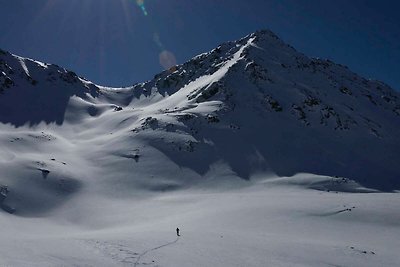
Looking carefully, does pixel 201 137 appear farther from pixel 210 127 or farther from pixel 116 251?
pixel 116 251

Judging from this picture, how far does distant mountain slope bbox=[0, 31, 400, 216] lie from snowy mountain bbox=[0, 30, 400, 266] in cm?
29

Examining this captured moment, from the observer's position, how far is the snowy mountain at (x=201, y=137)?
44594 mm

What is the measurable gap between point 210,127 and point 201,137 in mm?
4098

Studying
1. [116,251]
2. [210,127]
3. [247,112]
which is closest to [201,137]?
[210,127]

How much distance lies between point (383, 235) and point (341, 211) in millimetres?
5281

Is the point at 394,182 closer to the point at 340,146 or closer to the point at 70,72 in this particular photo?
the point at 340,146

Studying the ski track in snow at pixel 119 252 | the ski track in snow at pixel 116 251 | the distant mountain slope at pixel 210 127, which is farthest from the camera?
the distant mountain slope at pixel 210 127

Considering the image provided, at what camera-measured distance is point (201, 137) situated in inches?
2635

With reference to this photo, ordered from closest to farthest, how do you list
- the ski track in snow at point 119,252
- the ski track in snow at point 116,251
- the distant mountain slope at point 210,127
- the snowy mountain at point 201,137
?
the ski track in snow at point 119,252 < the ski track in snow at point 116,251 < the snowy mountain at point 201,137 < the distant mountain slope at point 210,127

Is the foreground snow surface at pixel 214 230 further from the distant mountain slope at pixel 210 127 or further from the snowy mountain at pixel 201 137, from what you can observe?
the distant mountain slope at pixel 210 127

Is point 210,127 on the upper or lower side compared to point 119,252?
upper

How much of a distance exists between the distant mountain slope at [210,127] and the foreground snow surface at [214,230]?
20.2 ft

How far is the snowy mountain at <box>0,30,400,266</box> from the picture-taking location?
1756 inches

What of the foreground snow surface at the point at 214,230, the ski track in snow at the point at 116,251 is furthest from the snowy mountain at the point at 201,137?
the foreground snow surface at the point at 214,230
